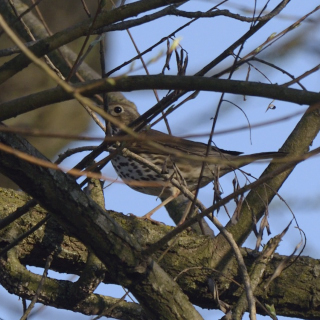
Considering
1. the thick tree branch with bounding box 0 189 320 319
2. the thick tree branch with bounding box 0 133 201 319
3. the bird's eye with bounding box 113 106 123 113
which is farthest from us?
the bird's eye with bounding box 113 106 123 113

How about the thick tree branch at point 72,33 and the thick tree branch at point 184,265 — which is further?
the thick tree branch at point 184,265

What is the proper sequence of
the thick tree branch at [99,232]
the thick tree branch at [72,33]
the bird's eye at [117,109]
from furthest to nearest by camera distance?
the bird's eye at [117,109] < the thick tree branch at [99,232] < the thick tree branch at [72,33]

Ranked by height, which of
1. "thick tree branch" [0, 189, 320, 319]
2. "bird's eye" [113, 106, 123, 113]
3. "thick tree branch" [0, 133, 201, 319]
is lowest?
"thick tree branch" [0, 133, 201, 319]

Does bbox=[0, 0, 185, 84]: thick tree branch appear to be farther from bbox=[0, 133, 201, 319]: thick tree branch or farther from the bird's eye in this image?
the bird's eye

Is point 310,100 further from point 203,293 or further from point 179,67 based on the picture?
point 203,293

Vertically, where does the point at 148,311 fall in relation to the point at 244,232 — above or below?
below

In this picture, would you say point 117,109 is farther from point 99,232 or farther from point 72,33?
point 72,33

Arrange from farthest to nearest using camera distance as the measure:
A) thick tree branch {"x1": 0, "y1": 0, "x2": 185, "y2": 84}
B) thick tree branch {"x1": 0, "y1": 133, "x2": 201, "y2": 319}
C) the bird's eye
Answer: the bird's eye, thick tree branch {"x1": 0, "y1": 133, "x2": 201, "y2": 319}, thick tree branch {"x1": 0, "y1": 0, "x2": 185, "y2": 84}

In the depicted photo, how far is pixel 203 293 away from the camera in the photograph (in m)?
3.82

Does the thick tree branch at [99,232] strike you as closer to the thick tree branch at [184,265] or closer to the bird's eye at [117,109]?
the thick tree branch at [184,265]

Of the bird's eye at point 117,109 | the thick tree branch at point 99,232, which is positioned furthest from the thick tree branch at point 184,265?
the bird's eye at point 117,109

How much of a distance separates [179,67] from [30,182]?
76 cm

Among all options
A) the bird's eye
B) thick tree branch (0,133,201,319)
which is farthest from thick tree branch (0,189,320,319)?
the bird's eye

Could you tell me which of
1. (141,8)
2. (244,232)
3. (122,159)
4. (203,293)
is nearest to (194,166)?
(122,159)
